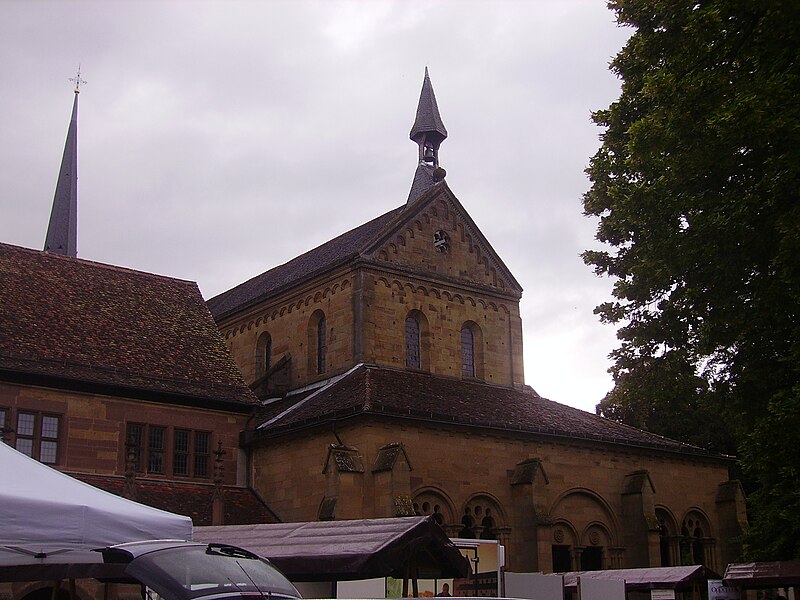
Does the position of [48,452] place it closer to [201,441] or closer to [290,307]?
[201,441]

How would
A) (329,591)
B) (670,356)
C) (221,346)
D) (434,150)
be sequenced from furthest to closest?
(434,150), (221,346), (670,356), (329,591)

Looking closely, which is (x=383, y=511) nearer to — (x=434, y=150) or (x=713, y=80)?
(x=713, y=80)

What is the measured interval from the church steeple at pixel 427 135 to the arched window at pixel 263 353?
353 inches

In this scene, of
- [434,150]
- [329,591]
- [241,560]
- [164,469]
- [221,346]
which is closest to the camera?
[241,560]

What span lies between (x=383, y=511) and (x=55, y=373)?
10444 mm

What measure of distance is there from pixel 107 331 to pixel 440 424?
11.4 meters

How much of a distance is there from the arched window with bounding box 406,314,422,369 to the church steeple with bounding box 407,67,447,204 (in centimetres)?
856

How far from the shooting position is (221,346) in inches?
1351

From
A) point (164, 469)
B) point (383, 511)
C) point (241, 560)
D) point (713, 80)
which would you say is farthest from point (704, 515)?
point (241, 560)

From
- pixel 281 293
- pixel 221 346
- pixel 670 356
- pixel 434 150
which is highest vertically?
pixel 434 150

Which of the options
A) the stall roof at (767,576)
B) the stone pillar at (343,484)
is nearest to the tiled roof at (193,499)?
the stone pillar at (343,484)

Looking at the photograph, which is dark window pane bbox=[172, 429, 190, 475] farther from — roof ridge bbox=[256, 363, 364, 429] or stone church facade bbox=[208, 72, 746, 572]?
roof ridge bbox=[256, 363, 364, 429]

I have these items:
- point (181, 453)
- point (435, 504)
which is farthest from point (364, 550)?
point (181, 453)

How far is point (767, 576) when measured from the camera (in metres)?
17.8
